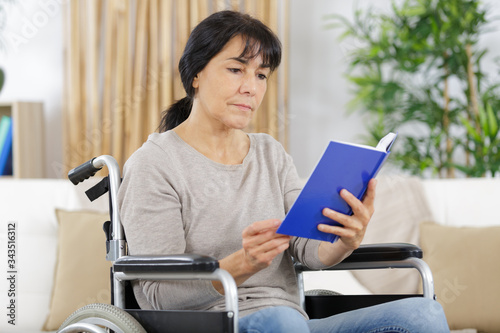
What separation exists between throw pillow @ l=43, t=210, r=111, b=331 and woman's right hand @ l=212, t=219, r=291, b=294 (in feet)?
3.25

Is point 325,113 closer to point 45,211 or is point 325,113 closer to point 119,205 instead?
point 45,211

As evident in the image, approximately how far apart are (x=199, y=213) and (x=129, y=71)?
1986mm

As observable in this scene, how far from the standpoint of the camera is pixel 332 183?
117cm

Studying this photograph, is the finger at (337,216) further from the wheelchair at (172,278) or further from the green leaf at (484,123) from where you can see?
the green leaf at (484,123)

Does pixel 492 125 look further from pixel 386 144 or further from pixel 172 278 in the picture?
pixel 172 278

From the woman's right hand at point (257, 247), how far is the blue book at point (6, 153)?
2252 mm

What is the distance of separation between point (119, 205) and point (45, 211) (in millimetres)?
1072

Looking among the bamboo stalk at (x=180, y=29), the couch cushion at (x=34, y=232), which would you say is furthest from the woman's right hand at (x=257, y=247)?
the bamboo stalk at (x=180, y=29)

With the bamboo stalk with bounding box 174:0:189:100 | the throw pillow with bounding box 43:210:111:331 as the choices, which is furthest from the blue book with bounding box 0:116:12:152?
the throw pillow with bounding box 43:210:111:331

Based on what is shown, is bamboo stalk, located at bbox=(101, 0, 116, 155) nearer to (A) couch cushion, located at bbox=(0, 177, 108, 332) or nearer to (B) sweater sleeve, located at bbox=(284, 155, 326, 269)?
(A) couch cushion, located at bbox=(0, 177, 108, 332)

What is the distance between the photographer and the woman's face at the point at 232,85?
1.39m

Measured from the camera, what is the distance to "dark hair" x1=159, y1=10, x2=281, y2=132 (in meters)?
1.40

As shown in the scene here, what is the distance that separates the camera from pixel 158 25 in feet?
10.6

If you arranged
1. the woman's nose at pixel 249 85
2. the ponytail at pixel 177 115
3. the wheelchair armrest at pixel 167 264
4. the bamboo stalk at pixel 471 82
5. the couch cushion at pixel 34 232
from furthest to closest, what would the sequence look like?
the bamboo stalk at pixel 471 82 → the couch cushion at pixel 34 232 → the ponytail at pixel 177 115 → the woman's nose at pixel 249 85 → the wheelchair armrest at pixel 167 264
